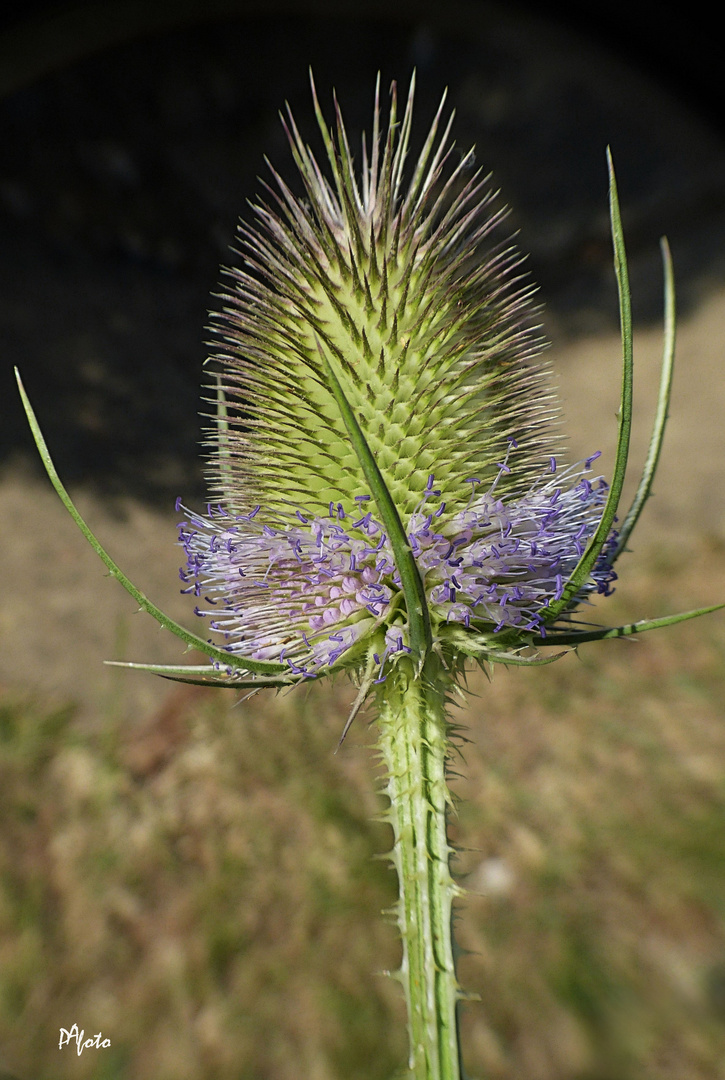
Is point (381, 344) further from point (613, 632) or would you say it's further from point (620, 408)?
point (613, 632)

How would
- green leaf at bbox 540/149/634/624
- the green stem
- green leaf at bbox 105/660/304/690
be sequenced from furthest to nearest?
green leaf at bbox 105/660/304/690 → the green stem → green leaf at bbox 540/149/634/624

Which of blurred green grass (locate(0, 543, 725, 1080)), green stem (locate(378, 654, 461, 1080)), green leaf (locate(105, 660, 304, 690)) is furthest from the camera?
blurred green grass (locate(0, 543, 725, 1080))

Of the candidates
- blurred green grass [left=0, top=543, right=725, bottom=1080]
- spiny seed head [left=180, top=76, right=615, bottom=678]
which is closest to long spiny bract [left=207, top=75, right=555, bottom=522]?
spiny seed head [left=180, top=76, right=615, bottom=678]

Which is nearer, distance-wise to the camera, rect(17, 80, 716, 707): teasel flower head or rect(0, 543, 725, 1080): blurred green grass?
rect(17, 80, 716, 707): teasel flower head

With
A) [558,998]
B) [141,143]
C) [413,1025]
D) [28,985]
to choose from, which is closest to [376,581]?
[413,1025]

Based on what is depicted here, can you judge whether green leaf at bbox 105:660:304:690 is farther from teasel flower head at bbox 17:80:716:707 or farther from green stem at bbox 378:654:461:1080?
green stem at bbox 378:654:461:1080

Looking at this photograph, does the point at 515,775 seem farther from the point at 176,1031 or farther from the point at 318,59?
Result: the point at 318,59

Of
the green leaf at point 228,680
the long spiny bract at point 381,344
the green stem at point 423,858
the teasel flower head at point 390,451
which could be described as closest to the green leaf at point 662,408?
the teasel flower head at point 390,451

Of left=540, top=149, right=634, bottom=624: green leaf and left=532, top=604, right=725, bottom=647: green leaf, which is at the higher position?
left=540, top=149, right=634, bottom=624: green leaf
